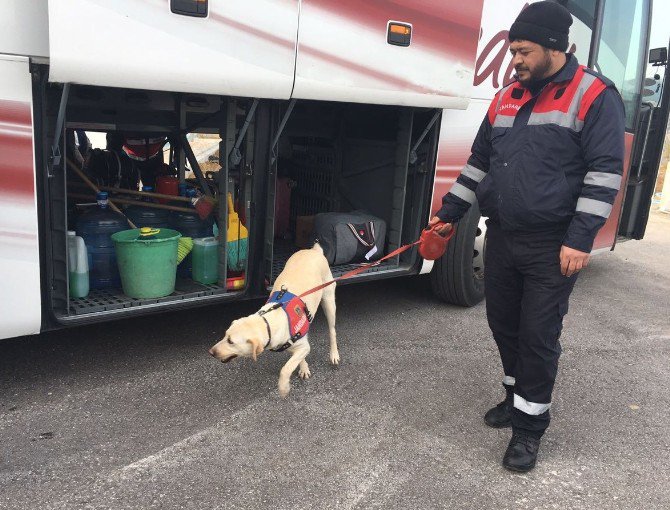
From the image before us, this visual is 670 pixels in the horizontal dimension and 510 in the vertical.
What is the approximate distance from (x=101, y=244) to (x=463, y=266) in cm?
260

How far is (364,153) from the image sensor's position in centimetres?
482

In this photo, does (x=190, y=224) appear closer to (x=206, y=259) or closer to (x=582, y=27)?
(x=206, y=259)

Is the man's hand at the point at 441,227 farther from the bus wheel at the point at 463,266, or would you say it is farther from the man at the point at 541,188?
the bus wheel at the point at 463,266

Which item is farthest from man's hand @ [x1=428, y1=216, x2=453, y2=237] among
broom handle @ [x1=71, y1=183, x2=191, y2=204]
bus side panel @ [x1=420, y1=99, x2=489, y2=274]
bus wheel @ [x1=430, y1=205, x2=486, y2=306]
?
broom handle @ [x1=71, y1=183, x2=191, y2=204]

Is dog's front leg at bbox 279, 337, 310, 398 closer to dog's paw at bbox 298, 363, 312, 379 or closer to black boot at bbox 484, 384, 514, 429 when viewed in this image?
dog's paw at bbox 298, 363, 312, 379

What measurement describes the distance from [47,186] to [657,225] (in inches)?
425

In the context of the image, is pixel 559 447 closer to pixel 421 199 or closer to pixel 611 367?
pixel 611 367

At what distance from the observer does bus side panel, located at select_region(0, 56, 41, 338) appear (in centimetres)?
249

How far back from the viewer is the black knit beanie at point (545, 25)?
98.9 inches

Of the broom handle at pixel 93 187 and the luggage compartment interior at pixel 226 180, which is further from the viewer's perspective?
the broom handle at pixel 93 187

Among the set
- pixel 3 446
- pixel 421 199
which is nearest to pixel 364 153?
pixel 421 199

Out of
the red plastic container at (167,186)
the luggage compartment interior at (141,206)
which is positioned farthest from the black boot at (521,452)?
the red plastic container at (167,186)

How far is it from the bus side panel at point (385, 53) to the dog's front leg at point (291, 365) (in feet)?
4.31

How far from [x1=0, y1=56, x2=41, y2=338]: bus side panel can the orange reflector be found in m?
1.94
